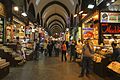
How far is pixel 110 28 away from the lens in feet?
53.2

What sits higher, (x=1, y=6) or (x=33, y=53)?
(x=1, y=6)

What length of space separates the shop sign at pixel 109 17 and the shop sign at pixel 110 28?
29 centimetres

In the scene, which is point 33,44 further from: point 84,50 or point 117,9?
point 84,50

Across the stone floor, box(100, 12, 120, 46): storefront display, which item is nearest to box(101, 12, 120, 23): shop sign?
box(100, 12, 120, 46): storefront display

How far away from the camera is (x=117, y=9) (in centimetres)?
1605

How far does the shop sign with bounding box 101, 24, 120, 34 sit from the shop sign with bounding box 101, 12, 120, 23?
0.96ft

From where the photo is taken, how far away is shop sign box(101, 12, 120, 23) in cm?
1586

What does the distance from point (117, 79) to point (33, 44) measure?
1444 cm

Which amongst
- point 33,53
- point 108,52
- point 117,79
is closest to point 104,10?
point 108,52

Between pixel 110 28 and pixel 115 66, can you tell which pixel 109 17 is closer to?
pixel 110 28

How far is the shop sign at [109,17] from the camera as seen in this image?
624 inches

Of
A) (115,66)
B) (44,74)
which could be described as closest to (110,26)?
(44,74)

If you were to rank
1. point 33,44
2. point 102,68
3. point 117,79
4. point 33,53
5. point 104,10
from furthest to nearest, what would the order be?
point 33,44
point 33,53
point 104,10
point 102,68
point 117,79

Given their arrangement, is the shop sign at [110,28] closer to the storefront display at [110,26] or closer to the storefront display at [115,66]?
the storefront display at [110,26]
